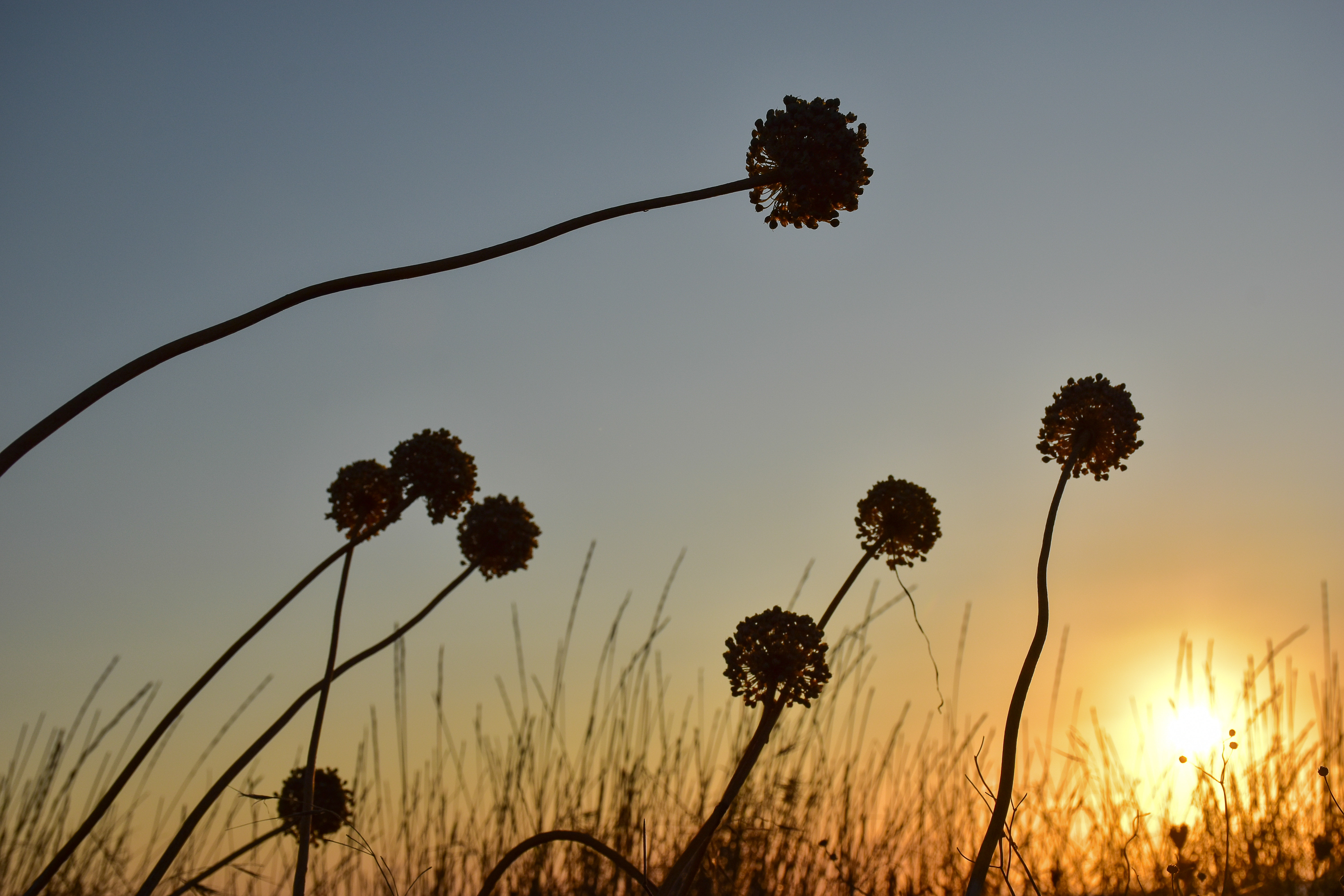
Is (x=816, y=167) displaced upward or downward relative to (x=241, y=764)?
upward

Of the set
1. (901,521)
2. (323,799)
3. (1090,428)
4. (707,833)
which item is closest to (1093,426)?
(1090,428)

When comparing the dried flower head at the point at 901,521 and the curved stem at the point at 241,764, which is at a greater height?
the dried flower head at the point at 901,521

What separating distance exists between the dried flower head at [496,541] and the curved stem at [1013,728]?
2.65 m

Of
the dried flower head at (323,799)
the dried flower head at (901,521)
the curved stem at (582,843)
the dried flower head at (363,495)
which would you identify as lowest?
the curved stem at (582,843)

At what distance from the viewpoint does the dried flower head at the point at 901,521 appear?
3723 millimetres

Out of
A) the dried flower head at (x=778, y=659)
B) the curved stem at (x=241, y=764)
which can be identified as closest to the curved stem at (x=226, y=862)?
the curved stem at (x=241, y=764)

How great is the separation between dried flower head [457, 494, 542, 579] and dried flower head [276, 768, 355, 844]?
4.41 ft

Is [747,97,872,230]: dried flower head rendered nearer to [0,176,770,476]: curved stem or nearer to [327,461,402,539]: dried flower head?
[0,176,770,476]: curved stem

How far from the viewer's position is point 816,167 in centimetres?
295

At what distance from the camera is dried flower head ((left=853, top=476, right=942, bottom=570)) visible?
3.72 meters

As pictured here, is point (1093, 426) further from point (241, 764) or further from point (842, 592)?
point (241, 764)

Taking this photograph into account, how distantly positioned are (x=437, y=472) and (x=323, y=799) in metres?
1.89

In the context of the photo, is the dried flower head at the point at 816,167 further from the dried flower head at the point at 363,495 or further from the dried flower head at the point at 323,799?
the dried flower head at the point at 323,799

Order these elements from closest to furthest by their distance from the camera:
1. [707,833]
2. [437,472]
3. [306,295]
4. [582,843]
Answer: [306,295] < [707,833] < [582,843] < [437,472]
